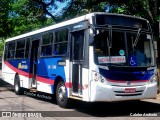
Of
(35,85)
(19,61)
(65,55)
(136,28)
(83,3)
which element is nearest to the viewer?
(136,28)

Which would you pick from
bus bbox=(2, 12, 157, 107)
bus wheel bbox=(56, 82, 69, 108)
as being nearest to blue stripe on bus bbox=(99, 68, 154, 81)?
bus bbox=(2, 12, 157, 107)

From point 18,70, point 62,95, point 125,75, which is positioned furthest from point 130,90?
point 18,70

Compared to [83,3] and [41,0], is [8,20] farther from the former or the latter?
[83,3]

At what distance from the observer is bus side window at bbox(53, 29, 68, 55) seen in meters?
11.7

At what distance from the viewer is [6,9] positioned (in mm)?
24453

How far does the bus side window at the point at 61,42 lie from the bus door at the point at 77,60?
0.56 m

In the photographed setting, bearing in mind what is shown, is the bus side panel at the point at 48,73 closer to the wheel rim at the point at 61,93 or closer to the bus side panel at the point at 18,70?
the wheel rim at the point at 61,93

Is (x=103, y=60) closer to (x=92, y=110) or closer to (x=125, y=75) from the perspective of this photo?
(x=125, y=75)

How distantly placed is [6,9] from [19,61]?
8651 mm

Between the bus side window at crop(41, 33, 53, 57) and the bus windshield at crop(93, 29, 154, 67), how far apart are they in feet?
11.6

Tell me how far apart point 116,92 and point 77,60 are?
1.77m

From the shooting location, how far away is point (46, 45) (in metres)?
13.5

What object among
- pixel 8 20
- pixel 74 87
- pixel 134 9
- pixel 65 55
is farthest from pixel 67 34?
pixel 8 20

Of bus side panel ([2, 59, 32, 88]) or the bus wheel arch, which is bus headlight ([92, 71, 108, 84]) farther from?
bus side panel ([2, 59, 32, 88])
